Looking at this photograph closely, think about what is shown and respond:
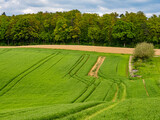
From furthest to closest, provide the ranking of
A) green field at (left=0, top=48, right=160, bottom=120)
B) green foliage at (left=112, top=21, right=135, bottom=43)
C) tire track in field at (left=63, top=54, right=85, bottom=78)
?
green foliage at (left=112, top=21, right=135, bottom=43) → tire track in field at (left=63, top=54, right=85, bottom=78) → green field at (left=0, top=48, right=160, bottom=120)

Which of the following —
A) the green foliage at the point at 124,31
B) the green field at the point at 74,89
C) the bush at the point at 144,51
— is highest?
the green foliage at the point at 124,31

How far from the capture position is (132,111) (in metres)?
15.5

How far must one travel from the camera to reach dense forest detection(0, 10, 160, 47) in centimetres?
7462

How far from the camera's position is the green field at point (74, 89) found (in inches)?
631

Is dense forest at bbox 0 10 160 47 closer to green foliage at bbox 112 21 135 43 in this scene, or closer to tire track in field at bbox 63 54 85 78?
green foliage at bbox 112 21 135 43

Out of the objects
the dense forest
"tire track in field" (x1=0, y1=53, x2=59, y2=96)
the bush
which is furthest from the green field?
the dense forest

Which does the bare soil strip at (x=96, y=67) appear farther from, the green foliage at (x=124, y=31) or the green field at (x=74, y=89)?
the green foliage at (x=124, y=31)

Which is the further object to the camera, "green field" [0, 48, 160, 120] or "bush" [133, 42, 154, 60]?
"bush" [133, 42, 154, 60]

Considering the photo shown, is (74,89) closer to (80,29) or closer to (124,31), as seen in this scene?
(124,31)

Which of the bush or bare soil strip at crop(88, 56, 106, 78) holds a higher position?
the bush

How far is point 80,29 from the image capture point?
85.2 metres

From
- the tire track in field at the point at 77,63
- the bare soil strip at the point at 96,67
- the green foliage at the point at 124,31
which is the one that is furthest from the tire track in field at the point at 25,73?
the green foliage at the point at 124,31

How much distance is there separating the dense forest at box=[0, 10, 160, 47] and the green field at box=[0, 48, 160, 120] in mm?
28284

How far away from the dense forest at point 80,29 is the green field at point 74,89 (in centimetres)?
2828
